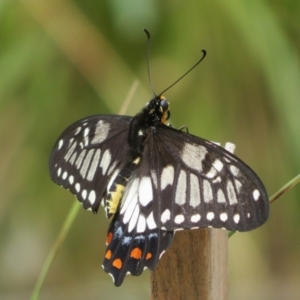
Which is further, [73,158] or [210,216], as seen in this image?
[73,158]

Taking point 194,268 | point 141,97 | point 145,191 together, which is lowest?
point 194,268

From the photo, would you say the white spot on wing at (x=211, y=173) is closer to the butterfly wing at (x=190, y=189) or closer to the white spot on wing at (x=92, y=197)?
the butterfly wing at (x=190, y=189)

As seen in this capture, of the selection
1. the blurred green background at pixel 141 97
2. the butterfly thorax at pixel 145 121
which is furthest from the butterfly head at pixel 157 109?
the blurred green background at pixel 141 97

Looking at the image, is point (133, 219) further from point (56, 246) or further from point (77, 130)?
point (77, 130)

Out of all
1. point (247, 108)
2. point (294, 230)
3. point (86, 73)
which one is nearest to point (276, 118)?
point (247, 108)

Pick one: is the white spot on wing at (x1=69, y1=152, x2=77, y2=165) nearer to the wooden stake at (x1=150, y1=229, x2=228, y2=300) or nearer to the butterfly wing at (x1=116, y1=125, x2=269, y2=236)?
the butterfly wing at (x1=116, y1=125, x2=269, y2=236)

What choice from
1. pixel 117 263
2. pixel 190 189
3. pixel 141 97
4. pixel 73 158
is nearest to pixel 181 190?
pixel 190 189
